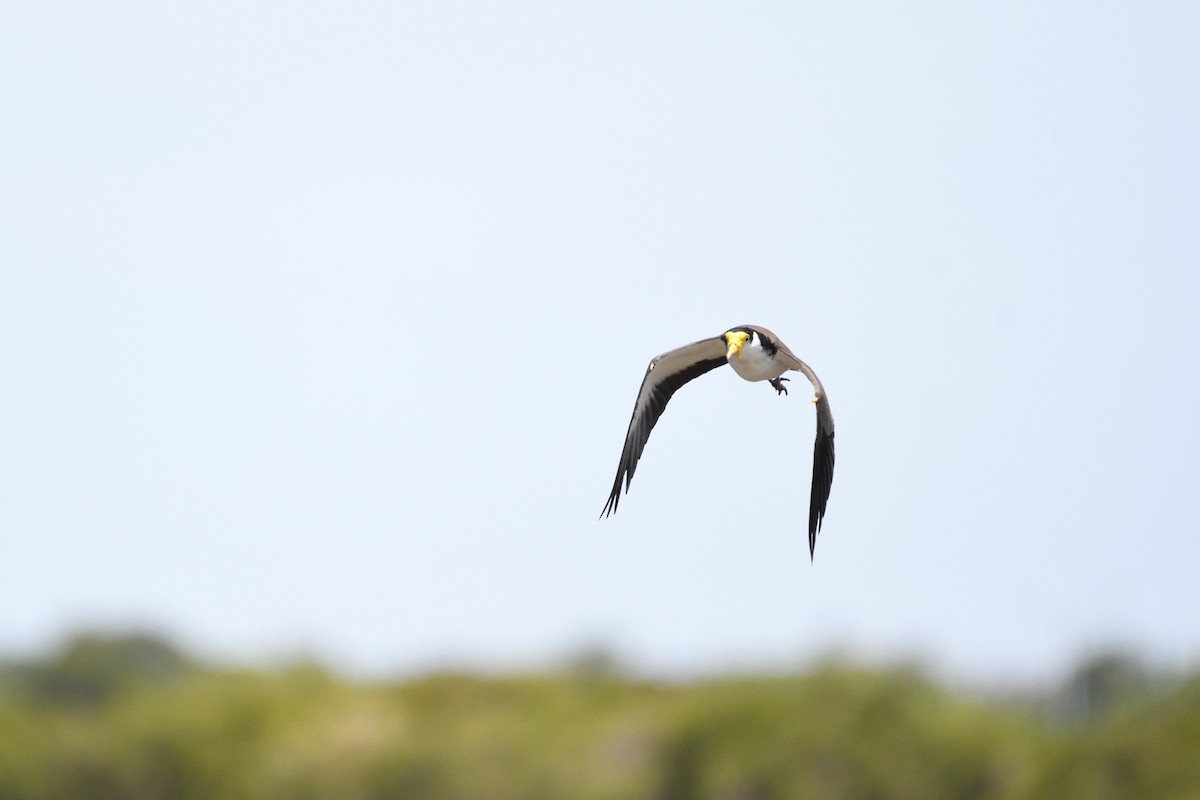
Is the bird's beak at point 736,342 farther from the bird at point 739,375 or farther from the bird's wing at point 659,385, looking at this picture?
the bird's wing at point 659,385

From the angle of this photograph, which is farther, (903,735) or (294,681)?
(294,681)

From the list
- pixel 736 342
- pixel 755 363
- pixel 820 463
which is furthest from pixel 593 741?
pixel 736 342

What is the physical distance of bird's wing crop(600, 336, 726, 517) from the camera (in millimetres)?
16781

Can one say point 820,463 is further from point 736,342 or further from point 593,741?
point 593,741

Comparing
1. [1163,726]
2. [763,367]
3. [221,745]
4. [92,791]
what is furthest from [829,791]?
[763,367]

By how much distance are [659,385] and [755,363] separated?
6.32 feet

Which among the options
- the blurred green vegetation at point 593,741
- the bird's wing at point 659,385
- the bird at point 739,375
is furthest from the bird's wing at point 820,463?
the blurred green vegetation at point 593,741

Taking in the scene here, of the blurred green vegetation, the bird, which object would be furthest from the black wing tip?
the blurred green vegetation

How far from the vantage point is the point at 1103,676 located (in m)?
107

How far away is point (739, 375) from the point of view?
15.7m

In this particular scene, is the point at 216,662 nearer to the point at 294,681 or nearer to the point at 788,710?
the point at 294,681

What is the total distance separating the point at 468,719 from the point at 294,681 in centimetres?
771

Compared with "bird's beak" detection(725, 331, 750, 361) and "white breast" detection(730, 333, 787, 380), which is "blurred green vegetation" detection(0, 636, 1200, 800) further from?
"bird's beak" detection(725, 331, 750, 361)

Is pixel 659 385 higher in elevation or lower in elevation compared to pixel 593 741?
lower
